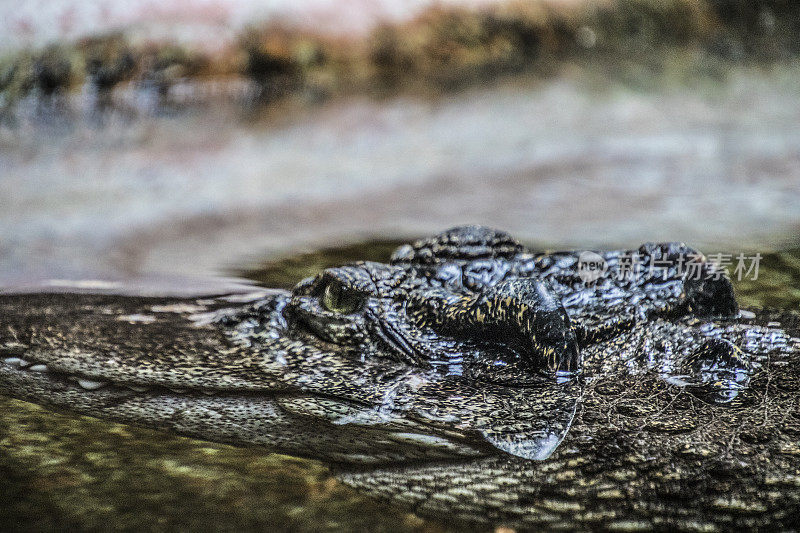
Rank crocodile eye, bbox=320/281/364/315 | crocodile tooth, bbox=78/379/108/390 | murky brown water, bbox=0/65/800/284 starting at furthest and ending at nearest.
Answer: murky brown water, bbox=0/65/800/284, crocodile eye, bbox=320/281/364/315, crocodile tooth, bbox=78/379/108/390

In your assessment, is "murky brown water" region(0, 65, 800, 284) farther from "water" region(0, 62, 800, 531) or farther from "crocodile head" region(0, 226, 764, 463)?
"crocodile head" region(0, 226, 764, 463)

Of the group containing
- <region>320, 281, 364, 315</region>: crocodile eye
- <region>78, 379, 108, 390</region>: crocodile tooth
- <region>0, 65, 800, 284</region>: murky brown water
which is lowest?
<region>78, 379, 108, 390</region>: crocodile tooth

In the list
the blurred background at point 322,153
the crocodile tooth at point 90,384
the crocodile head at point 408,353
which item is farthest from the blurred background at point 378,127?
the crocodile tooth at point 90,384

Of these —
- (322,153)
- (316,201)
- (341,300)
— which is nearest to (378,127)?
(322,153)

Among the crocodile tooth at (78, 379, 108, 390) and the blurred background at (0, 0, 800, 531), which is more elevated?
the blurred background at (0, 0, 800, 531)

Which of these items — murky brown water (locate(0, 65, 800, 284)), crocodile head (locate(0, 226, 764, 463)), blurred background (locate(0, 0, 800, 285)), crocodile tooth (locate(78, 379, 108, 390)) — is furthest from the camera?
blurred background (locate(0, 0, 800, 285))

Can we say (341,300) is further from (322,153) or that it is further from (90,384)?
(322,153)

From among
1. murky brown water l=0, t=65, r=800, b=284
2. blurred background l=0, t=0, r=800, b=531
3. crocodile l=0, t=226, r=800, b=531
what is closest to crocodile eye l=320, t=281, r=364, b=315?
crocodile l=0, t=226, r=800, b=531

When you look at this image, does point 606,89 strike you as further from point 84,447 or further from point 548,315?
point 84,447
